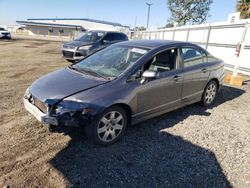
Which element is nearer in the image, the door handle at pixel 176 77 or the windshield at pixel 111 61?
the windshield at pixel 111 61

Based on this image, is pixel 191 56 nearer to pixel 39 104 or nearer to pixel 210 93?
pixel 210 93

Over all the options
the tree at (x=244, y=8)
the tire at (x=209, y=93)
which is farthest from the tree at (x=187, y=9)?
the tire at (x=209, y=93)

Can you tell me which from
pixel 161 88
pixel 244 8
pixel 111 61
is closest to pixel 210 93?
pixel 161 88

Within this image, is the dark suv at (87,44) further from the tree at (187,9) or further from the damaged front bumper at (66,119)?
the tree at (187,9)

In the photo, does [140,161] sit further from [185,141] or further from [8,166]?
[8,166]

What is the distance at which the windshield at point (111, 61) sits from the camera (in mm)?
3770

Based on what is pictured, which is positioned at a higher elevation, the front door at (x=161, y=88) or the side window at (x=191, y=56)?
the side window at (x=191, y=56)

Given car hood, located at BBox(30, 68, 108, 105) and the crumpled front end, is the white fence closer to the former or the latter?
car hood, located at BBox(30, 68, 108, 105)

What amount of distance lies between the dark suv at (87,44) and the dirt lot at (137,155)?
18.1 ft

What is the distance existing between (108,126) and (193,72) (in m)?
2.29

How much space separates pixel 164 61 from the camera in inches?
166

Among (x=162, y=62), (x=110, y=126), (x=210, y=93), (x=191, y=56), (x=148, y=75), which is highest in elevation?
(x=191, y=56)

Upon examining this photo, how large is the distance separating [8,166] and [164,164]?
2114 millimetres

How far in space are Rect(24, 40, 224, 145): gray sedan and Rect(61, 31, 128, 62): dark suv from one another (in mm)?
4915
